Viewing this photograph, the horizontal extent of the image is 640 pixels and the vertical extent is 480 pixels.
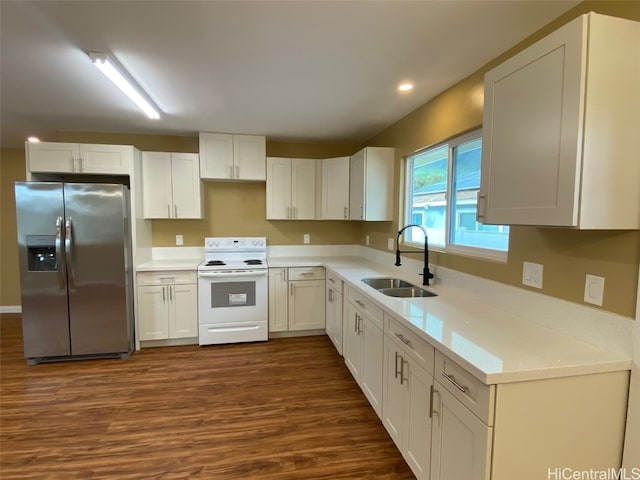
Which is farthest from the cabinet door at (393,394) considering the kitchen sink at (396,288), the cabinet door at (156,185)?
the cabinet door at (156,185)

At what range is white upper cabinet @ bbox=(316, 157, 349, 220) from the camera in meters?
3.88

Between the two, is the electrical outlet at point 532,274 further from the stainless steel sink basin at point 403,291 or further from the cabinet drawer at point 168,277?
the cabinet drawer at point 168,277

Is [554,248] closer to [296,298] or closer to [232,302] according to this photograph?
[296,298]

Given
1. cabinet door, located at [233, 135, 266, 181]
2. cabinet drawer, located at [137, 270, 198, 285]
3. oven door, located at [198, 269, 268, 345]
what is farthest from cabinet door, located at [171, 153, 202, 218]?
oven door, located at [198, 269, 268, 345]

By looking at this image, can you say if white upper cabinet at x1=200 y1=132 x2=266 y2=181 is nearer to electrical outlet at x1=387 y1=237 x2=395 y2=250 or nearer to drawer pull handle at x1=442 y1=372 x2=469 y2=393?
electrical outlet at x1=387 y1=237 x2=395 y2=250

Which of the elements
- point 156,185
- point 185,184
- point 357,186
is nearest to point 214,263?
point 185,184

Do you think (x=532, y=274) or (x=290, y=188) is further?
(x=290, y=188)

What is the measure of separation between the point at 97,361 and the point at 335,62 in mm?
3580

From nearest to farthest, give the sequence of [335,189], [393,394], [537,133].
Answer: [537,133] → [393,394] → [335,189]

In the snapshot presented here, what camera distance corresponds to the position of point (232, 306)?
3.59 metres

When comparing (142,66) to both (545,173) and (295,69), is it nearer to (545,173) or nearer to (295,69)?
(295,69)

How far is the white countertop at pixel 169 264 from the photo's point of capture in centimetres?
343

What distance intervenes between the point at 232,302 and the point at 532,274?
9.51 ft

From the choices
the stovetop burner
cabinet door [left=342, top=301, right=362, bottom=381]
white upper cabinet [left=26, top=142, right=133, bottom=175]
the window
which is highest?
white upper cabinet [left=26, top=142, right=133, bottom=175]
